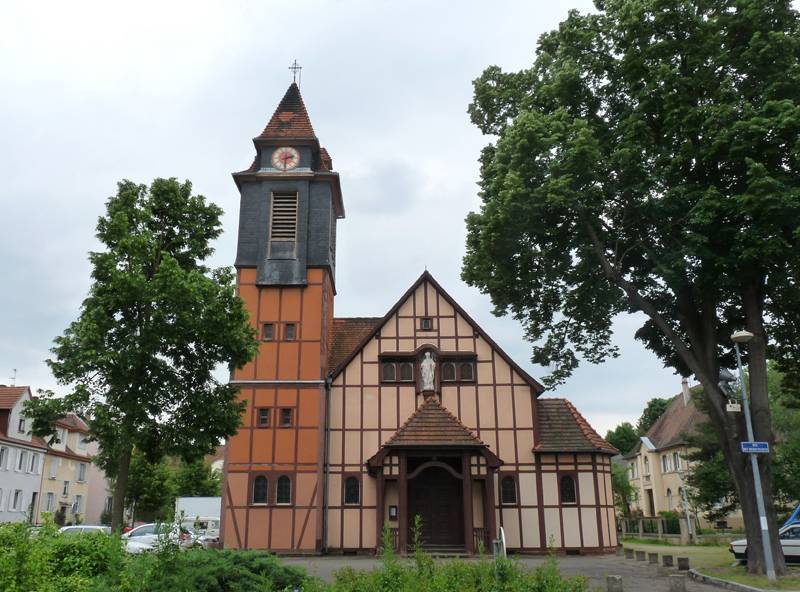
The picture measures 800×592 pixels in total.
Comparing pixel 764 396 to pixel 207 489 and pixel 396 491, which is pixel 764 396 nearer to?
pixel 396 491

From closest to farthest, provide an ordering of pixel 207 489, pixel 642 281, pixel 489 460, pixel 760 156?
pixel 760 156
pixel 642 281
pixel 489 460
pixel 207 489

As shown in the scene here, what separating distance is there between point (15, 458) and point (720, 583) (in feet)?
135

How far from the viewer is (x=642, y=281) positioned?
2055cm

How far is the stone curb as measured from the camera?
48.9 ft

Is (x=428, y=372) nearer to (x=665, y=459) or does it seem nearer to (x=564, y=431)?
(x=564, y=431)

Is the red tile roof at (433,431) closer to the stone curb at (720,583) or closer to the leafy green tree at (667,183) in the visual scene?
the leafy green tree at (667,183)

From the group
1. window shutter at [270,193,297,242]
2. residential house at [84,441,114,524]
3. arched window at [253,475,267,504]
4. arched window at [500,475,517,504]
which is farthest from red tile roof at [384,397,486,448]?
residential house at [84,441,114,524]

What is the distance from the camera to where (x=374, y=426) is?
27281 mm

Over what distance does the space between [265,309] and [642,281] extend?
49.1 feet

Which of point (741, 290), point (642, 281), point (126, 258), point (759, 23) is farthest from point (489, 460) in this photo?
point (759, 23)

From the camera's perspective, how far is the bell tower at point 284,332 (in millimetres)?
25719

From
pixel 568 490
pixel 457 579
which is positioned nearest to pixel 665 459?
pixel 568 490

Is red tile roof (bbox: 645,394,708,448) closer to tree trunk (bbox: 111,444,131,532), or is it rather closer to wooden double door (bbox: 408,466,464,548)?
wooden double door (bbox: 408,466,464,548)

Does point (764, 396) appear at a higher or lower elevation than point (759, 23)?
lower
